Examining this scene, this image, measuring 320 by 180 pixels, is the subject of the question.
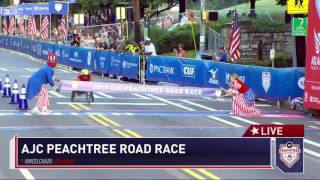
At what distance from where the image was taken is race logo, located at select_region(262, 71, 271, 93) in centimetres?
2514

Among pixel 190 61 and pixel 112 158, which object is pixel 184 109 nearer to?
pixel 190 61

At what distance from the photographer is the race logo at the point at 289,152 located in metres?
10.1

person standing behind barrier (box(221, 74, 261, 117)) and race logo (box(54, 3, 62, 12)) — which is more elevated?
race logo (box(54, 3, 62, 12))

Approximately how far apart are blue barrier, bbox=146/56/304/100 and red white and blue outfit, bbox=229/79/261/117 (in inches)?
105

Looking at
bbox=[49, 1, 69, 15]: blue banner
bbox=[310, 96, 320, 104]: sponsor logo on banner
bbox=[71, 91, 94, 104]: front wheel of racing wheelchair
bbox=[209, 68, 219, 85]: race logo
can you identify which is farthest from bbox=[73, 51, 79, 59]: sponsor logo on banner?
bbox=[310, 96, 320, 104]: sponsor logo on banner

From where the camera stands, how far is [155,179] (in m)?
12.2

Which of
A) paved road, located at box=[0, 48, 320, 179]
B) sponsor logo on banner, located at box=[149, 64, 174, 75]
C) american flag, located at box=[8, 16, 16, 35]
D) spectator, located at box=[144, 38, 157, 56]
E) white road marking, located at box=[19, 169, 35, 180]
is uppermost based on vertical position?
american flag, located at box=[8, 16, 16, 35]

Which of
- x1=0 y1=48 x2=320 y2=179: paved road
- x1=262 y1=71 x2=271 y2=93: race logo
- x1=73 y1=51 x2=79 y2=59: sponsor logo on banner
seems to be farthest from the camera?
x1=73 y1=51 x2=79 y2=59: sponsor logo on banner

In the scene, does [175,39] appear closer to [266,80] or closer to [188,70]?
[188,70]

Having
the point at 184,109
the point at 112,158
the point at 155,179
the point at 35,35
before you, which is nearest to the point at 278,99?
the point at 184,109

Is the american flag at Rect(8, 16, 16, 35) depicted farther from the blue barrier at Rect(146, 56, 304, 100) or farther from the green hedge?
the blue barrier at Rect(146, 56, 304, 100)

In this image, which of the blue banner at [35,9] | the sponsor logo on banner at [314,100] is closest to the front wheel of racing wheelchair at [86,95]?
the sponsor logo on banner at [314,100]

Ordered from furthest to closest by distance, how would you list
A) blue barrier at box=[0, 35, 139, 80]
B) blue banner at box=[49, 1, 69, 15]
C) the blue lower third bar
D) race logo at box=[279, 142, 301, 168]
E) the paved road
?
blue banner at box=[49, 1, 69, 15]
blue barrier at box=[0, 35, 139, 80]
the paved road
race logo at box=[279, 142, 301, 168]
the blue lower third bar

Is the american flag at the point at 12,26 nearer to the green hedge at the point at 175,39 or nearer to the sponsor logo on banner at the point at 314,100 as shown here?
the green hedge at the point at 175,39
